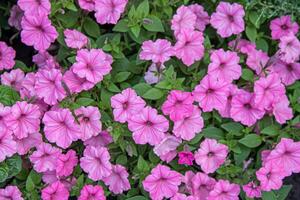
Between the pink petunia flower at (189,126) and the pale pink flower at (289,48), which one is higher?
the pale pink flower at (289,48)

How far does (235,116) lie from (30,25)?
0.94 m

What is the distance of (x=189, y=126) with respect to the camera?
2352mm

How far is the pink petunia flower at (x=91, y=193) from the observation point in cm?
228

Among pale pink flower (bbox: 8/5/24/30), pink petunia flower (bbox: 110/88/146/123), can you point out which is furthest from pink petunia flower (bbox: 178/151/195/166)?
pale pink flower (bbox: 8/5/24/30)

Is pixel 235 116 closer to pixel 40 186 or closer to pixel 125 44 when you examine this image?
pixel 125 44

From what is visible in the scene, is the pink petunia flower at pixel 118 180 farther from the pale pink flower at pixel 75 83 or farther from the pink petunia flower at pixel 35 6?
the pink petunia flower at pixel 35 6

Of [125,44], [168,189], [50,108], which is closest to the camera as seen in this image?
[168,189]

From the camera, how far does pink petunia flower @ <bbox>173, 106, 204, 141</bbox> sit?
7.65ft

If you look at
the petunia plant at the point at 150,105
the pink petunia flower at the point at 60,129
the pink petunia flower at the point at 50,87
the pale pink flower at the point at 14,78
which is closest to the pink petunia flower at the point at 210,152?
the petunia plant at the point at 150,105

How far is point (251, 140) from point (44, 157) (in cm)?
84


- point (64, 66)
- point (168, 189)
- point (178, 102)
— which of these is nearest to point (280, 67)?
point (178, 102)

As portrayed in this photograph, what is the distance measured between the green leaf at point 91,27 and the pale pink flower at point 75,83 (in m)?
0.32

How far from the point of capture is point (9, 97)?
2.38 meters

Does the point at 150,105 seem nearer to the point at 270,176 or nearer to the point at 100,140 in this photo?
the point at 100,140
